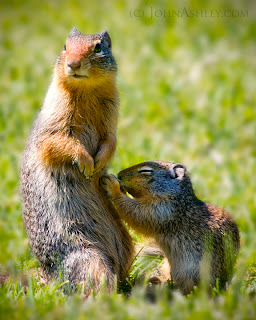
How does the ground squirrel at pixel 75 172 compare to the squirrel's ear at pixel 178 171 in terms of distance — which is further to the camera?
the squirrel's ear at pixel 178 171

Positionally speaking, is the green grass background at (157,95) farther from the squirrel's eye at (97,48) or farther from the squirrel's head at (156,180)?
the squirrel's eye at (97,48)

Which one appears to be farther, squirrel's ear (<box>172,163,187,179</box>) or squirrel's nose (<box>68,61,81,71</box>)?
squirrel's ear (<box>172,163,187,179</box>)

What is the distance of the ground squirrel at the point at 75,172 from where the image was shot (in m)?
4.90

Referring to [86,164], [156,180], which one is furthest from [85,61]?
[156,180]

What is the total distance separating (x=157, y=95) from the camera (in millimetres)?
10266

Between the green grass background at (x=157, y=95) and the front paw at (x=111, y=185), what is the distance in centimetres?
106

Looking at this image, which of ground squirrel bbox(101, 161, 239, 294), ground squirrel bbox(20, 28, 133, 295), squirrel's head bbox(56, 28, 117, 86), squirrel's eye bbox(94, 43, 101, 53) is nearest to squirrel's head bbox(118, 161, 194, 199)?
ground squirrel bbox(101, 161, 239, 294)

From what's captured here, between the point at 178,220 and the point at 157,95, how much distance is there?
17.8ft

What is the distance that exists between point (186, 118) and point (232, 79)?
1.66 m

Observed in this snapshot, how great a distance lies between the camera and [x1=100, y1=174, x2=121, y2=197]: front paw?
5298mm

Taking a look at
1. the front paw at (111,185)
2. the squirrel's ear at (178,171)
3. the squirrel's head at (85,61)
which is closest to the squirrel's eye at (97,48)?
the squirrel's head at (85,61)

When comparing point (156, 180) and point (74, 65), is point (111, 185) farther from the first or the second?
point (74, 65)

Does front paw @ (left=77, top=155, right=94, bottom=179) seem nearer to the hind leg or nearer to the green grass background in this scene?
the hind leg

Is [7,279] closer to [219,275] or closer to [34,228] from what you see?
[34,228]
